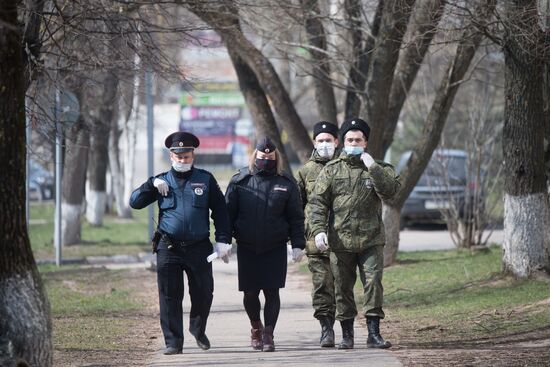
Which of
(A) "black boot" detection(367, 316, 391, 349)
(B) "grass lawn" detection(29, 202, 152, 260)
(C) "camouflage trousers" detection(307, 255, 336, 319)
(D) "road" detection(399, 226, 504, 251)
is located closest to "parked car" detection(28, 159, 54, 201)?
(B) "grass lawn" detection(29, 202, 152, 260)

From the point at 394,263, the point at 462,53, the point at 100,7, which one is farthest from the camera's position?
the point at 394,263

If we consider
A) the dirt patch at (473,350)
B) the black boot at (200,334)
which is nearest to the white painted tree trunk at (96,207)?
the dirt patch at (473,350)

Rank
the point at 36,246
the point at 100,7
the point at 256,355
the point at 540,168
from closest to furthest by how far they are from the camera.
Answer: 1. the point at 256,355
2. the point at 100,7
3. the point at 540,168
4. the point at 36,246

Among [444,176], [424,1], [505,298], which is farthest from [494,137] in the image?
[505,298]

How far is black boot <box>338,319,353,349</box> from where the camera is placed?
8977 millimetres

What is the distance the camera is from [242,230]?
897cm

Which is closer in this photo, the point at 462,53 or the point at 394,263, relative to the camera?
the point at 462,53

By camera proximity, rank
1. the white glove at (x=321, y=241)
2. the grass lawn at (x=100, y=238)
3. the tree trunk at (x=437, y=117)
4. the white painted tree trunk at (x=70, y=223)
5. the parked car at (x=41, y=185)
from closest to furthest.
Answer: the white glove at (x=321, y=241)
the tree trunk at (x=437, y=117)
the grass lawn at (x=100, y=238)
the white painted tree trunk at (x=70, y=223)
the parked car at (x=41, y=185)

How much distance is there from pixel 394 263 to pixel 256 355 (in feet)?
25.0

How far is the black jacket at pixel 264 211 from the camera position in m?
8.94

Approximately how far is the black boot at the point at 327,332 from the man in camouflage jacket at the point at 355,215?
17cm

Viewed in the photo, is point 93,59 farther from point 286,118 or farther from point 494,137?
point 494,137

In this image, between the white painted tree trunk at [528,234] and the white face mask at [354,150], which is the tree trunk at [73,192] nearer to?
the white painted tree trunk at [528,234]

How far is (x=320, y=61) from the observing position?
15.0 metres
